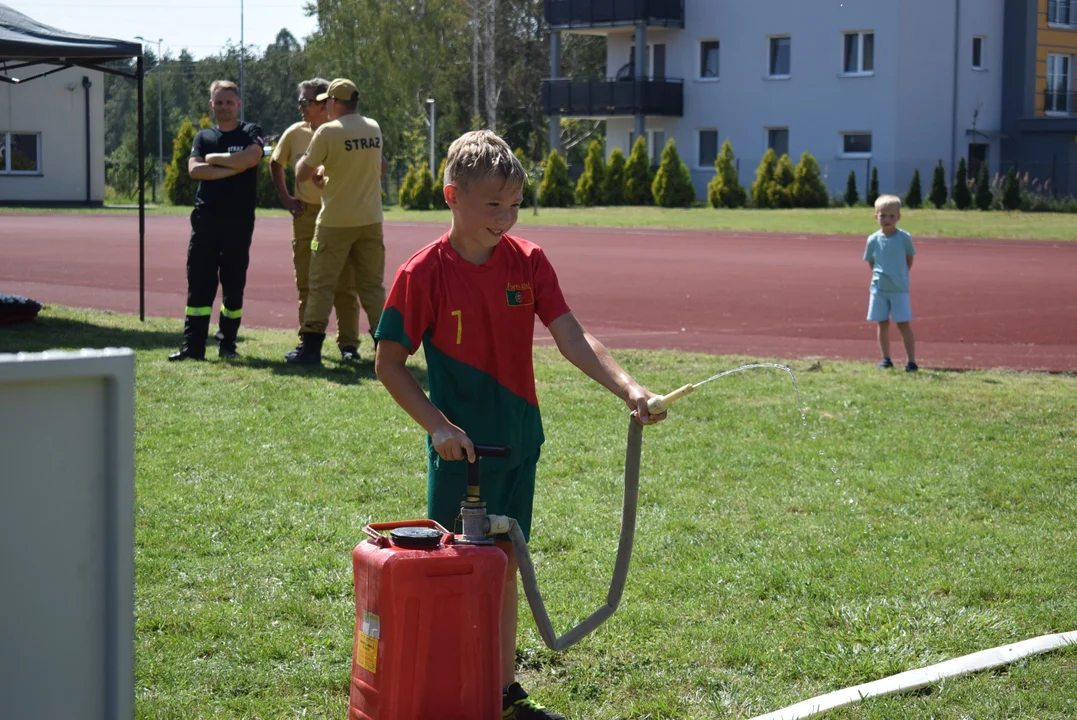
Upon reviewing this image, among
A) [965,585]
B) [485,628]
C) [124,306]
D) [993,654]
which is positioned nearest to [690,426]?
[965,585]

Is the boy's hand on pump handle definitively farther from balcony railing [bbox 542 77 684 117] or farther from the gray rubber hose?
balcony railing [bbox 542 77 684 117]

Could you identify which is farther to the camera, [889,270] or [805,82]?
[805,82]

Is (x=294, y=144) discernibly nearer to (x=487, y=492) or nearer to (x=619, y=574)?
(x=487, y=492)

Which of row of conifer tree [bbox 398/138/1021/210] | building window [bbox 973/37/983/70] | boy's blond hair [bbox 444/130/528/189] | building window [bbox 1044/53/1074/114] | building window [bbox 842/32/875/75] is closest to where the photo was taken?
boy's blond hair [bbox 444/130/528/189]

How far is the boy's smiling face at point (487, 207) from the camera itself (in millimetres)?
3658

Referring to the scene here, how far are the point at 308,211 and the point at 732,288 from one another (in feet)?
29.9

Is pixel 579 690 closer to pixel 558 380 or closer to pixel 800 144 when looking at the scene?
pixel 558 380

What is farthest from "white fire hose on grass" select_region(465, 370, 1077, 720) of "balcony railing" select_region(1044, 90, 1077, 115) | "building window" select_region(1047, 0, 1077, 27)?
"building window" select_region(1047, 0, 1077, 27)

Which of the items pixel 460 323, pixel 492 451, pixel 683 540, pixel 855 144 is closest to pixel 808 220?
pixel 855 144

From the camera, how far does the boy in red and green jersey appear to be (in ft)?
12.0

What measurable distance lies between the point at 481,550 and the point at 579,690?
1.27 meters

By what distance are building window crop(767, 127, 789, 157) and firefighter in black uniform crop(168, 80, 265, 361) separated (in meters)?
45.5

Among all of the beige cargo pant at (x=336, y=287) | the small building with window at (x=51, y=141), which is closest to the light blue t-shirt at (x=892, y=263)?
the beige cargo pant at (x=336, y=287)

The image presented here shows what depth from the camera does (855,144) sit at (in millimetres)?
52312
